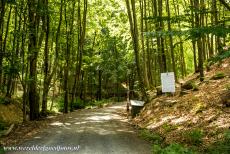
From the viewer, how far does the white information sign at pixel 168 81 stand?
20.3 meters

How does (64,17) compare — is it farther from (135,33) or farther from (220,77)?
(220,77)

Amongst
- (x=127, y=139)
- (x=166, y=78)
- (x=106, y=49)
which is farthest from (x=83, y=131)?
(x=106, y=49)

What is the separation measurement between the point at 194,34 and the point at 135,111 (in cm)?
1451

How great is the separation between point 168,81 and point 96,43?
2869cm

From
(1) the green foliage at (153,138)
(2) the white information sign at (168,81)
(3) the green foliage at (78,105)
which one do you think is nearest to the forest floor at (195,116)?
(1) the green foliage at (153,138)

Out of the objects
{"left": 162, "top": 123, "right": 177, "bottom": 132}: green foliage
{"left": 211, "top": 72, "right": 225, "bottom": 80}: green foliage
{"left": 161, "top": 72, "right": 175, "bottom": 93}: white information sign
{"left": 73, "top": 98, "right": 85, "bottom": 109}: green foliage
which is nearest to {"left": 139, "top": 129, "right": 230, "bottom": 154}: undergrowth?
{"left": 162, "top": 123, "right": 177, "bottom": 132}: green foliage

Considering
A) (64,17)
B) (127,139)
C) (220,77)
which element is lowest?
(127,139)

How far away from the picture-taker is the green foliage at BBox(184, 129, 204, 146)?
38.1 ft

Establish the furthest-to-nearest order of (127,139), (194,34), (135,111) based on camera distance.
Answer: (135,111) < (127,139) < (194,34)

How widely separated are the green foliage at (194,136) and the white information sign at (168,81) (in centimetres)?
800

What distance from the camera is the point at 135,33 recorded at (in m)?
24.0

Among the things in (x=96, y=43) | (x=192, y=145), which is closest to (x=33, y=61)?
(x=192, y=145)

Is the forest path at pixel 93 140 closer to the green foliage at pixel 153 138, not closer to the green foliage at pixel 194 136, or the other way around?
the green foliage at pixel 153 138

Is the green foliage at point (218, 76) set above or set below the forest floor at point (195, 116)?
above
